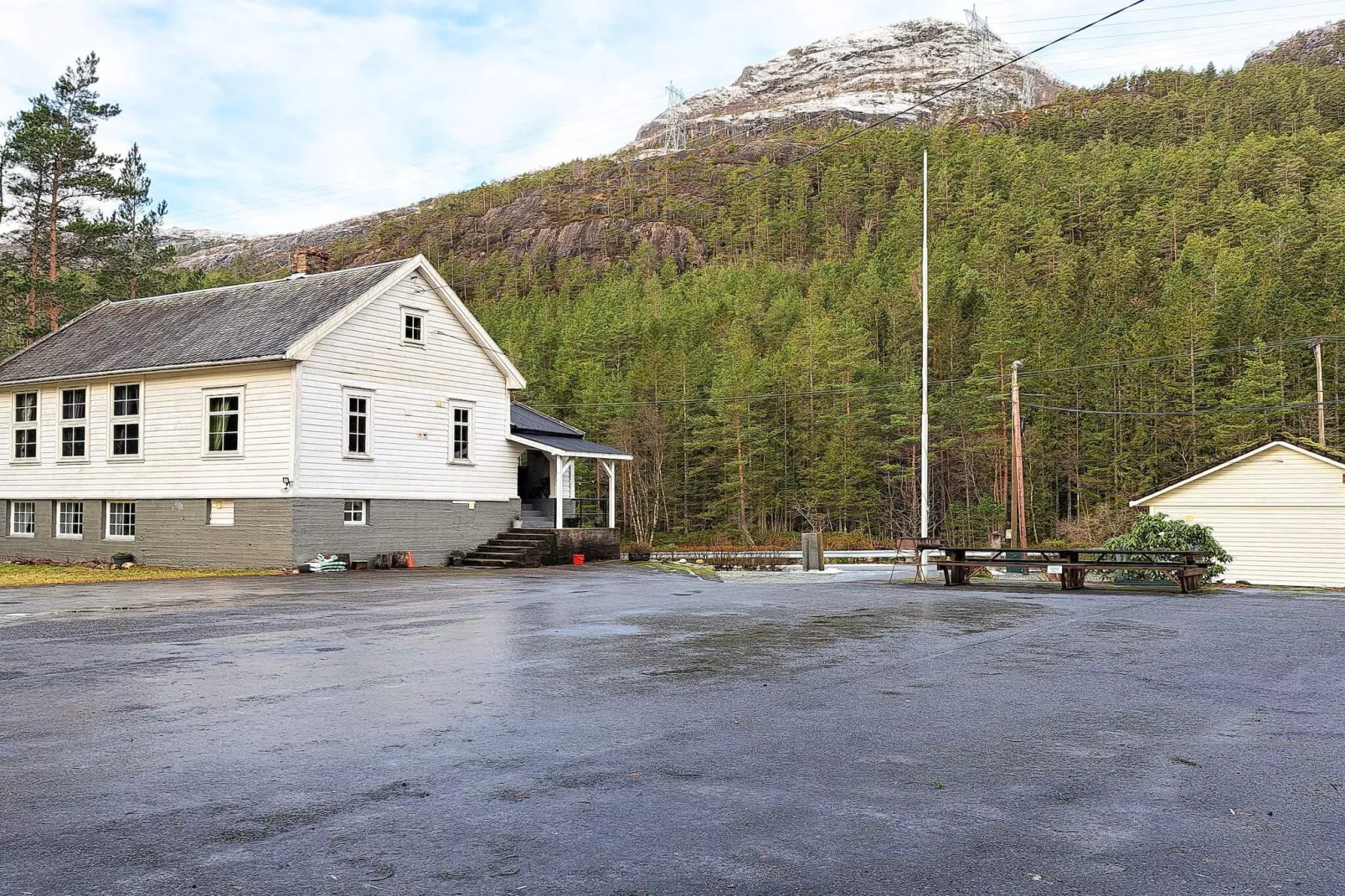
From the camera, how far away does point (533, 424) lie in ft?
113

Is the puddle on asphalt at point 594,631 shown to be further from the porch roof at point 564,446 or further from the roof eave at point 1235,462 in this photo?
the roof eave at point 1235,462

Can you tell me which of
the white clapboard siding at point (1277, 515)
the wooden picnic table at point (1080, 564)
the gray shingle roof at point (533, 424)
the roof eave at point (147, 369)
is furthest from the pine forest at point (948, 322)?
the wooden picnic table at point (1080, 564)

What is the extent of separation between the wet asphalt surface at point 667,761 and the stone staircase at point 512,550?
1602 cm

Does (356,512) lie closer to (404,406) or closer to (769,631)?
(404,406)

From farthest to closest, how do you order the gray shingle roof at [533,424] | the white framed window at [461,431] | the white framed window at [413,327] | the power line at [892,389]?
the power line at [892,389]
the gray shingle roof at [533,424]
the white framed window at [461,431]
the white framed window at [413,327]

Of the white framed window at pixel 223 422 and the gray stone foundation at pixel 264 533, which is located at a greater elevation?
the white framed window at pixel 223 422

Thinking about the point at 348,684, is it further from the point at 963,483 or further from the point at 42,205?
the point at 963,483

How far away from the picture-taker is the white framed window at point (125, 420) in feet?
88.8

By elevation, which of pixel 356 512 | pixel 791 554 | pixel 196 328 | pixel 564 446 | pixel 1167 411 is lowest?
pixel 791 554

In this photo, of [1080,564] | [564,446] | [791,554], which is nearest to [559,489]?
[564,446]

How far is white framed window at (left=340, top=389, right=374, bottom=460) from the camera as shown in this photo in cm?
2617

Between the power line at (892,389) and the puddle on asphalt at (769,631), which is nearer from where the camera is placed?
the puddle on asphalt at (769,631)

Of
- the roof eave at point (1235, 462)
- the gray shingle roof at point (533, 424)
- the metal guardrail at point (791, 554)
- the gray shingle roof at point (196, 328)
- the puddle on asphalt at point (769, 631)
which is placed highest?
the gray shingle roof at point (196, 328)

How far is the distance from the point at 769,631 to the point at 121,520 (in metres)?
21.9
